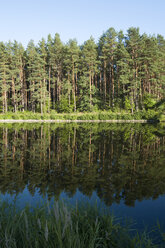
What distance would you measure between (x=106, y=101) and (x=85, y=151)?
42.5m

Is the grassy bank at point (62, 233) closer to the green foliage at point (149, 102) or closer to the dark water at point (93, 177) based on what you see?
the dark water at point (93, 177)

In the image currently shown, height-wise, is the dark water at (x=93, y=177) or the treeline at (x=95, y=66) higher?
the treeline at (x=95, y=66)

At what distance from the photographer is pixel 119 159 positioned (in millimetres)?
10984

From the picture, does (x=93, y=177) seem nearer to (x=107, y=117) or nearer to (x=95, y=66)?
(x=107, y=117)

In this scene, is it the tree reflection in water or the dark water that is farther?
the tree reflection in water

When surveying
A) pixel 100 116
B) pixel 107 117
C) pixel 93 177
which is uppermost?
pixel 100 116

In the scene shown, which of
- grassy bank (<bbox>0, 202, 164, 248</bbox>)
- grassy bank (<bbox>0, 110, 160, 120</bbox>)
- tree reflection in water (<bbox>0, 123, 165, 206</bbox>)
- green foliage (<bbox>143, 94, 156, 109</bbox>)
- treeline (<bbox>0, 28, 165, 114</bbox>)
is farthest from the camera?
treeline (<bbox>0, 28, 165, 114</bbox>)

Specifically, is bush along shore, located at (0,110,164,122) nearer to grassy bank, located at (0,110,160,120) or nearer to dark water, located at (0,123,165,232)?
grassy bank, located at (0,110,160,120)

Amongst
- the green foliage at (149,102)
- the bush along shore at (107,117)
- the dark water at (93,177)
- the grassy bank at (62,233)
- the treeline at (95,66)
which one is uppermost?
the treeline at (95,66)

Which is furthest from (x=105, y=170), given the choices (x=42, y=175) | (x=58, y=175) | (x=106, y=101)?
(x=106, y=101)

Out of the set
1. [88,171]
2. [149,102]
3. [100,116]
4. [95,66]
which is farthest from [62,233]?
[95,66]

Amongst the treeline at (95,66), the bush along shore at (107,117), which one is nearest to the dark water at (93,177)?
the bush along shore at (107,117)

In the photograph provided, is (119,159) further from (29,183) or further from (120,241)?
(120,241)

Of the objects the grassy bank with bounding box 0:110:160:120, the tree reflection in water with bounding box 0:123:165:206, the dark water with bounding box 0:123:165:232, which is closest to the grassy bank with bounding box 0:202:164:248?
the dark water with bounding box 0:123:165:232
